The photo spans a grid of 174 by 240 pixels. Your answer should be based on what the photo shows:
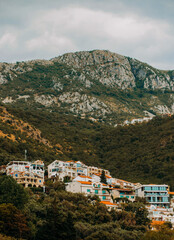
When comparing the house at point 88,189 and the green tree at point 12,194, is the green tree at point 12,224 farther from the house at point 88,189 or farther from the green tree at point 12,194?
the house at point 88,189

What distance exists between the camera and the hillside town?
7744cm

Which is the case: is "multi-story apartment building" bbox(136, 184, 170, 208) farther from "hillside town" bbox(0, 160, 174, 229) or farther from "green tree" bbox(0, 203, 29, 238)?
"green tree" bbox(0, 203, 29, 238)

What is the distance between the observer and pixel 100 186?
82.4 meters

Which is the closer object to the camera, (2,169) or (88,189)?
(88,189)

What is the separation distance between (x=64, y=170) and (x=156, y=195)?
2081 centimetres

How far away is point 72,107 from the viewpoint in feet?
655

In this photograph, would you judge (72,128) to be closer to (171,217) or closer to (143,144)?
(143,144)

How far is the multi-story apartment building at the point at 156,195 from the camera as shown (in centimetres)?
8719

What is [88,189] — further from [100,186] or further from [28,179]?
[28,179]

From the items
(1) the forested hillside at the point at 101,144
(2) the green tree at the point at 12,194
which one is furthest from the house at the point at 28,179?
(2) the green tree at the point at 12,194

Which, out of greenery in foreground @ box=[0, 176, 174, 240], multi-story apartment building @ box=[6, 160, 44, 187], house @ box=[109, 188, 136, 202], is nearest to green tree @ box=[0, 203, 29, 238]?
greenery in foreground @ box=[0, 176, 174, 240]

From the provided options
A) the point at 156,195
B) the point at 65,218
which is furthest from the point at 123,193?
the point at 65,218

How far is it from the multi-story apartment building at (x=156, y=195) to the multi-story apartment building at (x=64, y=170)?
51.0 ft

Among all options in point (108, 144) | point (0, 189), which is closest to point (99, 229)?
point (0, 189)
